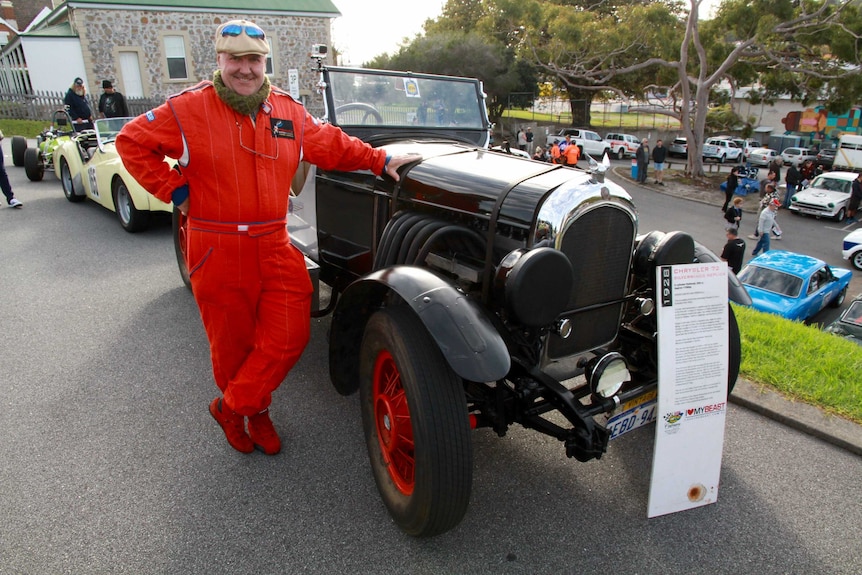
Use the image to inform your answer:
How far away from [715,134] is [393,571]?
1686 inches

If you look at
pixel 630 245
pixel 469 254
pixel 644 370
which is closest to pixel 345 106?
pixel 469 254

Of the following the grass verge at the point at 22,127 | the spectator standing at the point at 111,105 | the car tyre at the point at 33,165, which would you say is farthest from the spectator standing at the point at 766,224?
the grass verge at the point at 22,127

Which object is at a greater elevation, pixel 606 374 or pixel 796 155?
pixel 606 374

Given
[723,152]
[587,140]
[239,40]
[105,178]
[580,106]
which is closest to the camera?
[239,40]

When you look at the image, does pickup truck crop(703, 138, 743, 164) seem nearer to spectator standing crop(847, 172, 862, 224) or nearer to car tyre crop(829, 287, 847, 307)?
spectator standing crop(847, 172, 862, 224)

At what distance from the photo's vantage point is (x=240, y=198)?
8.27 feet

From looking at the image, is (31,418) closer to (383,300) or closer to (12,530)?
(12,530)

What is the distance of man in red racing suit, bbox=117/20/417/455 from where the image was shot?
243 cm

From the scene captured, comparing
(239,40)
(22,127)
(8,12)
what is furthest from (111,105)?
(8,12)

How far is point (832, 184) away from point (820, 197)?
1254 millimetres

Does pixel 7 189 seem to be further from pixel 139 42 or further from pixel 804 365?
pixel 139 42

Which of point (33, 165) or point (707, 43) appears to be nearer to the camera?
point (33, 165)

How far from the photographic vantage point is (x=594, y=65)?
23.6 m

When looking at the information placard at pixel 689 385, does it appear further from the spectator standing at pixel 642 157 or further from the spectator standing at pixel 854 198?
the spectator standing at pixel 642 157
